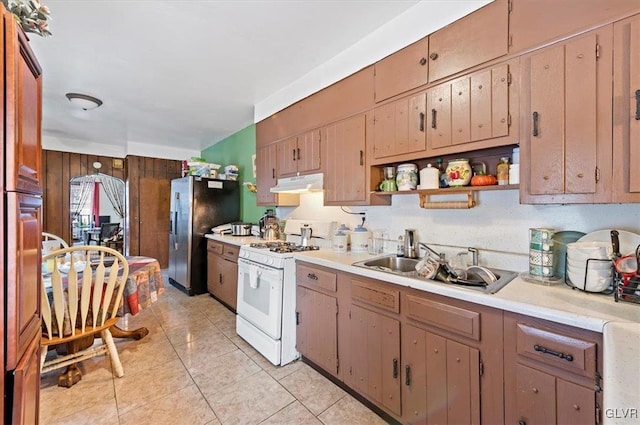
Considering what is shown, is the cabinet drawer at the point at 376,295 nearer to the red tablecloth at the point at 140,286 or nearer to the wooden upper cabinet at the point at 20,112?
the wooden upper cabinet at the point at 20,112

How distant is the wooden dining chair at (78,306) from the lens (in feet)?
5.76

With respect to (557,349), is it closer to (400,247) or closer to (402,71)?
(400,247)

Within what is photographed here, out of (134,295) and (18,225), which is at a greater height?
(18,225)

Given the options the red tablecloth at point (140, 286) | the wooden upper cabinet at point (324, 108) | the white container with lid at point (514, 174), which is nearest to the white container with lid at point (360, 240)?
the wooden upper cabinet at point (324, 108)

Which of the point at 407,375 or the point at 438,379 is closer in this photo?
the point at 438,379

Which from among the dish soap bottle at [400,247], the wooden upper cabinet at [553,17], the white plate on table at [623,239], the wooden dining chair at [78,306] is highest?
the wooden upper cabinet at [553,17]

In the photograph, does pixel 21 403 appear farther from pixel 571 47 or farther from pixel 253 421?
pixel 571 47

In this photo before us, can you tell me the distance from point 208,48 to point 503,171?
231 centimetres

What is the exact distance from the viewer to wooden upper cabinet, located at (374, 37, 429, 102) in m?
1.76

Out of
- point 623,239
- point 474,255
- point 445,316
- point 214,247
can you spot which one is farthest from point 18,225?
point 214,247

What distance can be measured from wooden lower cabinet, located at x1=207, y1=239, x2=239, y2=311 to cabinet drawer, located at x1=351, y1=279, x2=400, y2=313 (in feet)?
6.09

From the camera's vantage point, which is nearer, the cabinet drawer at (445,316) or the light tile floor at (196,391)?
the cabinet drawer at (445,316)

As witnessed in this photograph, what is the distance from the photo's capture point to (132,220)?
5324 millimetres

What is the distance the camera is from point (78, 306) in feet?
6.34
